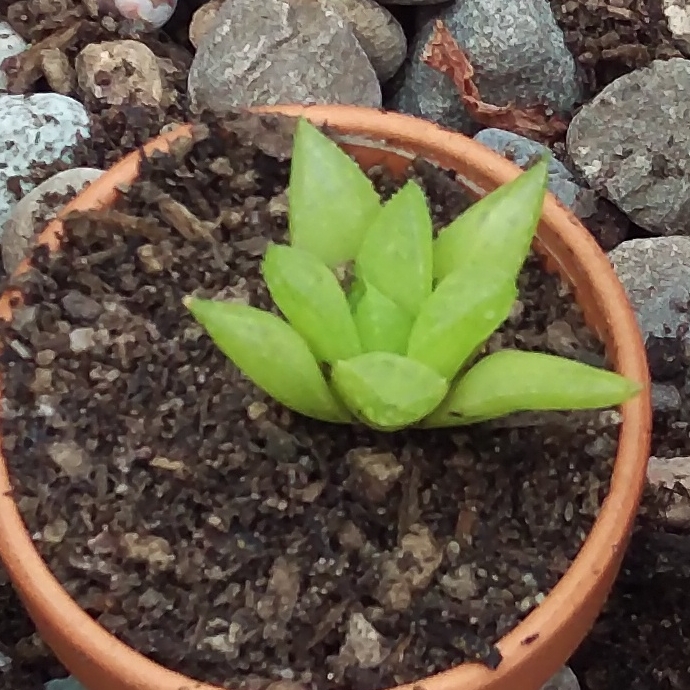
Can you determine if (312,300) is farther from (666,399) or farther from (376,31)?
(376,31)

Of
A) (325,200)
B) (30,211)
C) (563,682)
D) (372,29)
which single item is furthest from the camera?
(372,29)

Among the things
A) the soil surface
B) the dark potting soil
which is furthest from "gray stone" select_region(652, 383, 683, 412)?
the dark potting soil

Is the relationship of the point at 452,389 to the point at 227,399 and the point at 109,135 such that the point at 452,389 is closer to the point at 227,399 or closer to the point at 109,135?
the point at 227,399

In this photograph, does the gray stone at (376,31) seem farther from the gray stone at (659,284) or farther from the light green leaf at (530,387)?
the light green leaf at (530,387)

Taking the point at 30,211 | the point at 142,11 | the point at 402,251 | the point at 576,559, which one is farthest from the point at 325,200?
the point at 142,11

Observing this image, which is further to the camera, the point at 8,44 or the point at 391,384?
the point at 8,44

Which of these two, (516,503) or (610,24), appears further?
(610,24)

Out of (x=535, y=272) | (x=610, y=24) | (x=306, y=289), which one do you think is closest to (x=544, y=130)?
(x=610, y=24)
